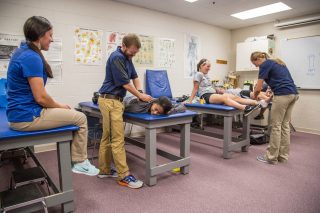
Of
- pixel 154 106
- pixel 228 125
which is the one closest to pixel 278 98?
pixel 228 125

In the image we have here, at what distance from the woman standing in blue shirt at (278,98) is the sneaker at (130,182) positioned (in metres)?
1.74

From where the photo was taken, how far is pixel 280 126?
→ 2.85m

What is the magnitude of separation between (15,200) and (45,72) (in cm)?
97

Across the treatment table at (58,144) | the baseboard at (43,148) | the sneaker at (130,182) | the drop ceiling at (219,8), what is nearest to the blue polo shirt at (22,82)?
the treatment table at (58,144)

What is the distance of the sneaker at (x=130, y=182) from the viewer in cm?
226

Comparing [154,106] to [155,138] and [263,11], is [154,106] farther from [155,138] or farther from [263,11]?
[263,11]

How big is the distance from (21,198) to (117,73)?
1.28 m

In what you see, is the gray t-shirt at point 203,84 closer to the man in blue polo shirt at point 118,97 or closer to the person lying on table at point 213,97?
the person lying on table at point 213,97

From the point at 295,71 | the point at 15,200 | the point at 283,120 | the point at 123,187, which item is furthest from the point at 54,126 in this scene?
the point at 295,71

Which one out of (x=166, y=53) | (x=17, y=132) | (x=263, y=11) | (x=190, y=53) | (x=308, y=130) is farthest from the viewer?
(x=190, y=53)

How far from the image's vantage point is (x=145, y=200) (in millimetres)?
2037

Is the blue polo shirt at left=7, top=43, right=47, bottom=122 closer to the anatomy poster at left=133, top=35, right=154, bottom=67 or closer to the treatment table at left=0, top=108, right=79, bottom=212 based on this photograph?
Answer: the treatment table at left=0, top=108, right=79, bottom=212

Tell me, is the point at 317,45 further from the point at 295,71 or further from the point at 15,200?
the point at 15,200

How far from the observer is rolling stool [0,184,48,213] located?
5.25 feet
